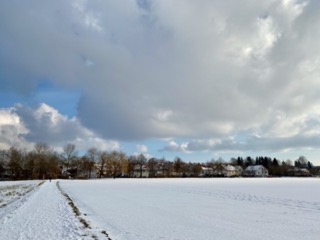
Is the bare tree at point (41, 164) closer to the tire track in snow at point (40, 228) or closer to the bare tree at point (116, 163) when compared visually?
the bare tree at point (116, 163)

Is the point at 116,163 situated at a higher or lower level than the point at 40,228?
higher

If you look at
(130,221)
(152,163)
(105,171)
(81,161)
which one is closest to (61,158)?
(81,161)

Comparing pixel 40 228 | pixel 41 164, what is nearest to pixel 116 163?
pixel 41 164

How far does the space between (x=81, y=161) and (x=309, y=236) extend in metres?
147

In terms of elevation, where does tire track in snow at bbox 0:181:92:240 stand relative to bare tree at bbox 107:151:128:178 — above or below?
below

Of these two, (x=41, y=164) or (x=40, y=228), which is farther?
(x=41, y=164)

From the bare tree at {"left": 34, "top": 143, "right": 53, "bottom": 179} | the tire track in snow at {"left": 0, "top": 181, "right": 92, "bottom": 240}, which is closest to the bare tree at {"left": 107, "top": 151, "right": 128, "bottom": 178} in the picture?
the bare tree at {"left": 34, "top": 143, "right": 53, "bottom": 179}

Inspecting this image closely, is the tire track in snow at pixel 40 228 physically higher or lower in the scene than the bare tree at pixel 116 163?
lower

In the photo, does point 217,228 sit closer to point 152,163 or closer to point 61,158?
point 61,158

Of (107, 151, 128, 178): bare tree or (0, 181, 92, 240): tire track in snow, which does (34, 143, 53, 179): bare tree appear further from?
(0, 181, 92, 240): tire track in snow

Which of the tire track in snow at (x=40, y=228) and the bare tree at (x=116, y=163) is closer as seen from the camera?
the tire track in snow at (x=40, y=228)

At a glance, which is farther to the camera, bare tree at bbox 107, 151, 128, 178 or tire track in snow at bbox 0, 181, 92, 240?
bare tree at bbox 107, 151, 128, 178

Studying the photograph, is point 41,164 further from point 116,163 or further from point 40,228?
point 40,228

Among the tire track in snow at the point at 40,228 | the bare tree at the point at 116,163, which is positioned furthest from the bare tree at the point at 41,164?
the tire track in snow at the point at 40,228
